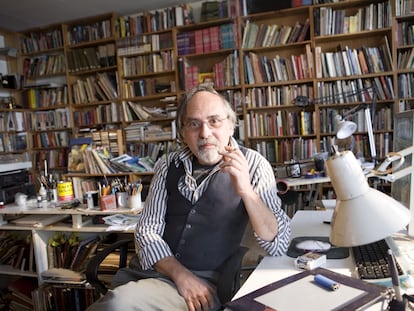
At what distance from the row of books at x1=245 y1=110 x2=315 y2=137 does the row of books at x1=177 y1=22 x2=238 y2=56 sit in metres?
0.83

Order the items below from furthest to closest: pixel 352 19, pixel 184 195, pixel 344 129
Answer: pixel 352 19 < pixel 184 195 < pixel 344 129

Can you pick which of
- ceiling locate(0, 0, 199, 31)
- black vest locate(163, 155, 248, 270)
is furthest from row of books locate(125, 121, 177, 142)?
black vest locate(163, 155, 248, 270)

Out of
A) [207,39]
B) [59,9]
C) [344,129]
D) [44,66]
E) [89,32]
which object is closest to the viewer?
[344,129]

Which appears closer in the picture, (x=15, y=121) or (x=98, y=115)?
(x=98, y=115)

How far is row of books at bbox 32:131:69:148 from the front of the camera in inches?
177

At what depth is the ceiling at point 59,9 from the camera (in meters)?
3.67

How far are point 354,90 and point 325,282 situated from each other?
2954 millimetres

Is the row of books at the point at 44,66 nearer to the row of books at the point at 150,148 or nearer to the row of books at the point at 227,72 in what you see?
the row of books at the point at 150,148

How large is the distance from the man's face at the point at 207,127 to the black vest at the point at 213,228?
0.12 meters

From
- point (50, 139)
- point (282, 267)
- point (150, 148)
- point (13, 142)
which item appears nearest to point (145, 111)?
point (150, 148)

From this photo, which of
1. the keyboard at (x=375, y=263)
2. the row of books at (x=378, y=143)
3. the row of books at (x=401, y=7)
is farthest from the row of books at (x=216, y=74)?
the keyboard at (x=375, y=263)

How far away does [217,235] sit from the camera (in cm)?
133

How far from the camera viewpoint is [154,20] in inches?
155

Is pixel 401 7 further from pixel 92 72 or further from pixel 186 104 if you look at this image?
pixel 92 72
